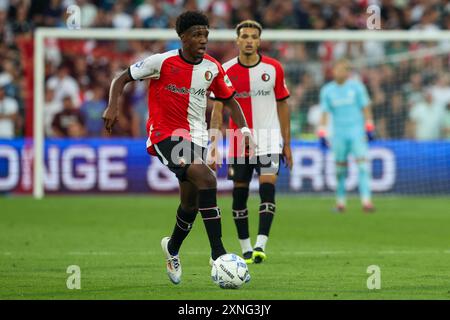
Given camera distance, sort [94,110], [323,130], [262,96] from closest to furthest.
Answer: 1. [262,96]
2. [323,130]
3. [94,110]

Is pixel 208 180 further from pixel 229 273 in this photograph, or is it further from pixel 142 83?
pixel 142 83

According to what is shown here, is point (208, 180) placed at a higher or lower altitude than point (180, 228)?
higher

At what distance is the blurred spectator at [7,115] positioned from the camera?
21.5 m

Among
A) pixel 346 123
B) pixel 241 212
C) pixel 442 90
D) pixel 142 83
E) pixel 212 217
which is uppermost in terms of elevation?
pixel 142 83

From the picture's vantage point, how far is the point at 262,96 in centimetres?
1180

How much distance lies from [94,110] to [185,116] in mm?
12353

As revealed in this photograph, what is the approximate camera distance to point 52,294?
8.55m

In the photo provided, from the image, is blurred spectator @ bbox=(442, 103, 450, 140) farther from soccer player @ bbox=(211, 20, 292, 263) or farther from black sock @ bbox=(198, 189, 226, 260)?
black sock @ bbox=(198, 189, 226, 260)

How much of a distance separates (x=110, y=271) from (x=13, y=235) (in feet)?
13.4

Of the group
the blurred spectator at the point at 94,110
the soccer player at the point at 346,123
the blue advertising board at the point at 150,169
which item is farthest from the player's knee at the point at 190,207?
the blurred spectator at the point at 94,110

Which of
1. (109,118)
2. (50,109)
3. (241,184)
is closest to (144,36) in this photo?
(50,109)

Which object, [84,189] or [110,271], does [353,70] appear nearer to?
[84,189]

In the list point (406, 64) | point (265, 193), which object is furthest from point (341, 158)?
point (265, 193)

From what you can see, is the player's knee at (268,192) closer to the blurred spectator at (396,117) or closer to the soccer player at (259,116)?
the soccer player at (259,116)
